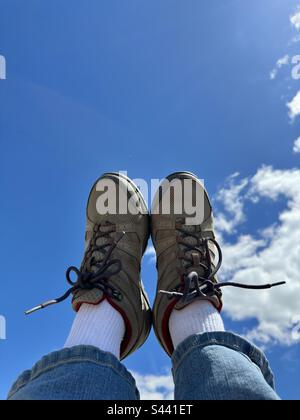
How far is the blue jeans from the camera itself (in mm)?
494

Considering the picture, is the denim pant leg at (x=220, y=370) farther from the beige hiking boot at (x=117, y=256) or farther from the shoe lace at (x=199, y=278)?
the beige hiking boot at (x=117, y=256)

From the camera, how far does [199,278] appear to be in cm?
91

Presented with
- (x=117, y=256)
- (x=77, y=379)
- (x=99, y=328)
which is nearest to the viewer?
(x=77, y=379)

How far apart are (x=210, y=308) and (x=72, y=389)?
0.41 m

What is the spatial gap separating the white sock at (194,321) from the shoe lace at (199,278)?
0.9 inches

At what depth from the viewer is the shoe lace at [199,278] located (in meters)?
0.82

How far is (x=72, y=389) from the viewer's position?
496mm

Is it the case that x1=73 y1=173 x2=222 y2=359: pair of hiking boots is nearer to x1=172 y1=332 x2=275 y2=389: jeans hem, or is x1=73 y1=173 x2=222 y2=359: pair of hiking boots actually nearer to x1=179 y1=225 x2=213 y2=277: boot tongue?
x1=179 y1=225 x2=213 y2=277: boot tongue

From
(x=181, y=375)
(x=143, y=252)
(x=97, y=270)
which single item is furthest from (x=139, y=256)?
(x=181, y=375)

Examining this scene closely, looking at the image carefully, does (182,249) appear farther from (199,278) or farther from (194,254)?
(199,278)

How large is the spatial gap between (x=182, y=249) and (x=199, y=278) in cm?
20

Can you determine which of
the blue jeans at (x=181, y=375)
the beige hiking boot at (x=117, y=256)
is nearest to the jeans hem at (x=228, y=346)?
the blue jeans at (x=181, y=375)
